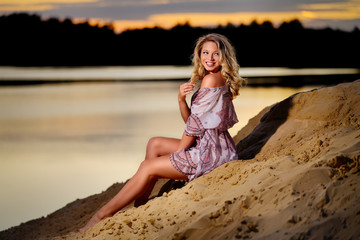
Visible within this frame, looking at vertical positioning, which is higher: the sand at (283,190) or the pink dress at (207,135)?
the pink dress at (207,135)

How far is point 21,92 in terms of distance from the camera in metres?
22.9

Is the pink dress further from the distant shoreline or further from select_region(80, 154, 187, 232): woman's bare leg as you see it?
the distant shoreline

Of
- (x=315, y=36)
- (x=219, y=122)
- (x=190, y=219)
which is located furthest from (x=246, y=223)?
(x=315, y=36)

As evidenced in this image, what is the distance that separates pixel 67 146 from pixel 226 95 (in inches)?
302

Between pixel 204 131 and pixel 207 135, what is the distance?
0.05m

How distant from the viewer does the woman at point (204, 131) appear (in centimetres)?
490

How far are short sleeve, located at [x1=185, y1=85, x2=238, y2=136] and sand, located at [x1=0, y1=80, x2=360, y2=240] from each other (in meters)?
0.37

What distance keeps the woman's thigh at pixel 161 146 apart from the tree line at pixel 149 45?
32200mm

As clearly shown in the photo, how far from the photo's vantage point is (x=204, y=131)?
4.94 metres

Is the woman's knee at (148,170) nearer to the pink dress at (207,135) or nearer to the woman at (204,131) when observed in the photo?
the woman at (204,131)

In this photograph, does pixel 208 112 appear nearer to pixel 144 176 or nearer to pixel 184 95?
pixel 184 95

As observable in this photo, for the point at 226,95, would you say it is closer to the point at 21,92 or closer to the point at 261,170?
the point at 261,170

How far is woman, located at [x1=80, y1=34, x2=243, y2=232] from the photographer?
490cm

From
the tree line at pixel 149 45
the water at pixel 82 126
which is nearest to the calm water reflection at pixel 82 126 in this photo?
the water at pixel 82 126
